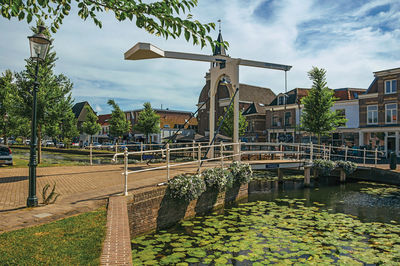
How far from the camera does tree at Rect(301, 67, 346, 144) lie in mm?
22828

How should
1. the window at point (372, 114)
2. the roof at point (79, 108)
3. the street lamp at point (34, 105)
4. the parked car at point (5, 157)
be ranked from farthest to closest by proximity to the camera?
the roof at point (79, 108), the window at point (372, 114), the parked car at point (5, 157), the street lamp at point (34, 105)

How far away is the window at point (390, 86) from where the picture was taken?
25.4 m

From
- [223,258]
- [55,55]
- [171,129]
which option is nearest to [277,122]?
[171,129]

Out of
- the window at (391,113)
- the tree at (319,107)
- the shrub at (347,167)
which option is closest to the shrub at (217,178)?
the shrub at (347,167)

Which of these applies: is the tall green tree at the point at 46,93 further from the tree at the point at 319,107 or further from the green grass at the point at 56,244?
the tree at the point at 319,107

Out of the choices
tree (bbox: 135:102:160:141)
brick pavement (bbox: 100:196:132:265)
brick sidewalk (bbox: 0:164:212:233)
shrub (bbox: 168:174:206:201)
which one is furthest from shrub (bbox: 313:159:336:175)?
tree (bbox: 135:102:160:141)

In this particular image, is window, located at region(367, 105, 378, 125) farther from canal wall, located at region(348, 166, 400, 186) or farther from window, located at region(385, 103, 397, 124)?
canal wall, located at region(348, 166, 400, 186)

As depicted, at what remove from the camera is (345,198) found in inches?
475

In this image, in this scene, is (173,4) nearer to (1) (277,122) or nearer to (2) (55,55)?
(2) (55,55)

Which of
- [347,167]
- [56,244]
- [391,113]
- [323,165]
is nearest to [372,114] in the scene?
[391,113]

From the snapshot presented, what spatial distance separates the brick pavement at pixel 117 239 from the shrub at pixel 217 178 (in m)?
3.60

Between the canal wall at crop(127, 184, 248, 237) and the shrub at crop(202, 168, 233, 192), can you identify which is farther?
the shrub at crop(202, 168, 233, 192)

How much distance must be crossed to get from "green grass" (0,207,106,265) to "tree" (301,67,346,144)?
21.5 meters

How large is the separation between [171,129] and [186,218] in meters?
44.4
